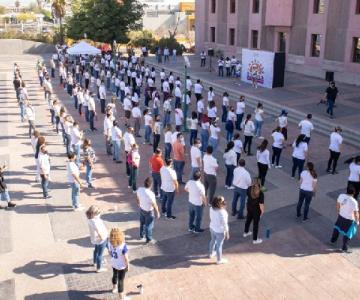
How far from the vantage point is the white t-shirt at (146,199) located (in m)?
9.03

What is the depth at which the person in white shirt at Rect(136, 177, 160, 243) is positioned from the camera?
Answer: 9.05 meters

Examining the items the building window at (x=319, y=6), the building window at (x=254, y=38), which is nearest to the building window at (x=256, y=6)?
the building window at (x=254, y=38)

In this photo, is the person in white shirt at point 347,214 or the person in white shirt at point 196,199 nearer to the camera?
the person in white shirt at point 347,214

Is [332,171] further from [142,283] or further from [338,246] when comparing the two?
[142,283]

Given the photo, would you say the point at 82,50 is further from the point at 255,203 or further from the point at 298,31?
the point at 255,203

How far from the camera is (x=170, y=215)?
35.3 ft

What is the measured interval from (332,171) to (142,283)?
837 centimetres

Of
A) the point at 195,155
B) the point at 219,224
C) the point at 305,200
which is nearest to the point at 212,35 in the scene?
the point at 195,155

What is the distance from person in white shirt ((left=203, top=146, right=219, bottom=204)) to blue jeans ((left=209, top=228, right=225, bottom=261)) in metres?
2.42

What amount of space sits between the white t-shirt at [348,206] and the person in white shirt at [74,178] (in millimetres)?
6367

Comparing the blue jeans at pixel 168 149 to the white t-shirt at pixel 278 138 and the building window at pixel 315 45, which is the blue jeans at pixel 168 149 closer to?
the white t-shirt at pixel 278 138

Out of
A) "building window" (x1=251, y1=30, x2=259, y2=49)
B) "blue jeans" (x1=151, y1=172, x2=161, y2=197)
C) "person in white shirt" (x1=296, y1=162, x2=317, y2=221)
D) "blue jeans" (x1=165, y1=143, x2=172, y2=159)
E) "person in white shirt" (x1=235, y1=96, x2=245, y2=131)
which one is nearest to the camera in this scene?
"person in white shirt" (x1=296, y1=162, x2=317, y2=221)

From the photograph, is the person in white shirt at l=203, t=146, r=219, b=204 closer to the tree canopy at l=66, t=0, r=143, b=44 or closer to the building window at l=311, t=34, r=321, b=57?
the building window at l=311, t=34, r=321, b=57

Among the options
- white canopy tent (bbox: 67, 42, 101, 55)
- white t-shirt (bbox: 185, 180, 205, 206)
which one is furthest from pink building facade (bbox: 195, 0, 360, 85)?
white t-shirt (bbox: 185, 180, 205, 206)
